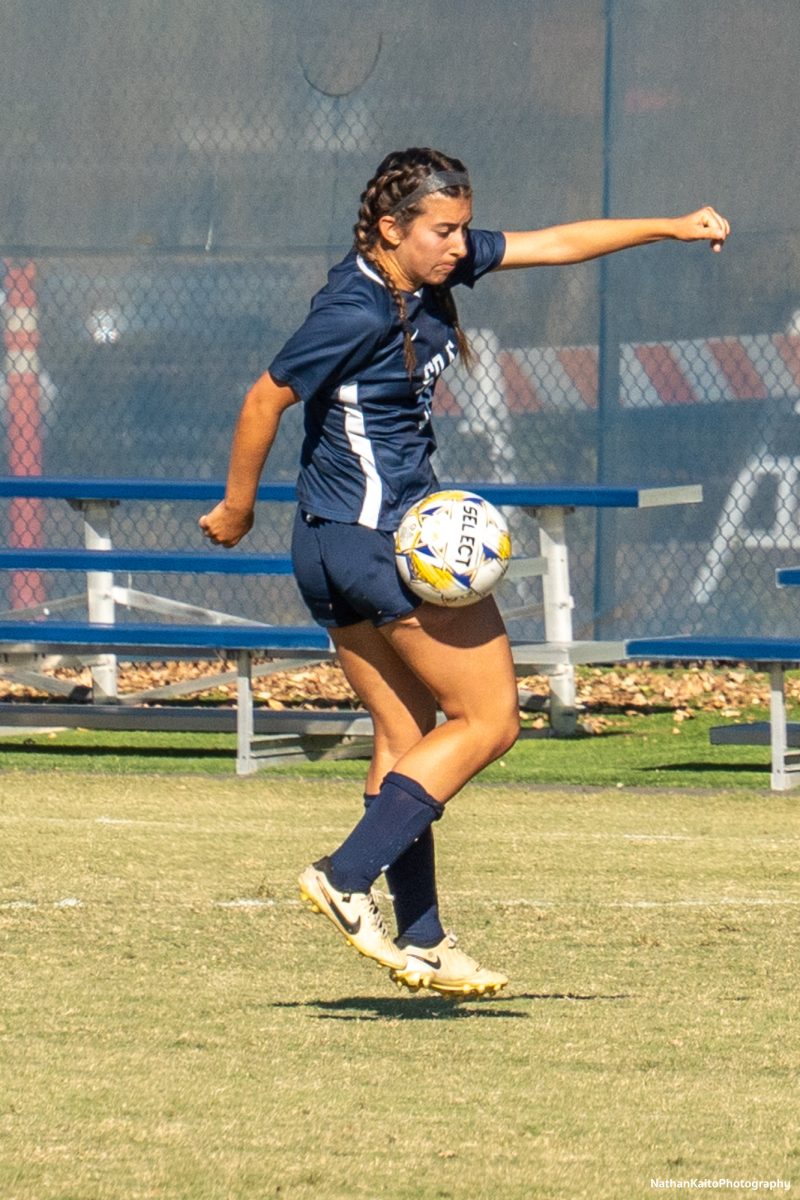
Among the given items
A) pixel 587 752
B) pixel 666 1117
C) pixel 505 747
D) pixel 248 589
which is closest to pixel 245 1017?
pixel 505 747

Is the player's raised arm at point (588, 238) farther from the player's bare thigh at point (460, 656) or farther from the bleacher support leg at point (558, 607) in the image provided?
the bleacher support leg at point (558, 607)

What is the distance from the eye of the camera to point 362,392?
15.2ft

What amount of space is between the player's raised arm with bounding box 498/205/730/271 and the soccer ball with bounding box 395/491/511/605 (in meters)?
0.68

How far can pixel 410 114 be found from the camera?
41.4 ft

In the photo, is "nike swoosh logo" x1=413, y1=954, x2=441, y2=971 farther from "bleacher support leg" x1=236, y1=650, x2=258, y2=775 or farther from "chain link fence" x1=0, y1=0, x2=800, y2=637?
"chain link fence" x1=0, y1=0, x2=800, y2=637

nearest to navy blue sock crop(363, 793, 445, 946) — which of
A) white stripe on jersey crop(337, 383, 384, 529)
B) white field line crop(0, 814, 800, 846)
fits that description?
white stripe on jersey crop(337, 383, 384, 529)

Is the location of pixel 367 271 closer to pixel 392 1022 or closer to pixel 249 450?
pixel 249 450

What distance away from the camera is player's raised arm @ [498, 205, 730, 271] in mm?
5012

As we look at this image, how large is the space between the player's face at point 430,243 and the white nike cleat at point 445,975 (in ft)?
4.72

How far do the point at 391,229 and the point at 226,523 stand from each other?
0.72 m

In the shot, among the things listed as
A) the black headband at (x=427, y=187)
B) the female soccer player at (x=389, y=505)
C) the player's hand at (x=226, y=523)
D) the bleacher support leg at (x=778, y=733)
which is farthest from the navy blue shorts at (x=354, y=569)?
the bleacher support leg at (x=778, y=733)

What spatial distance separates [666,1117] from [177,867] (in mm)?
3516

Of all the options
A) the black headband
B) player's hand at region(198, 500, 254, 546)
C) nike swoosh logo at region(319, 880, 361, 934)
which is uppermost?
the black headband

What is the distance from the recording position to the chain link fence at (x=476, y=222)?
12.1m
